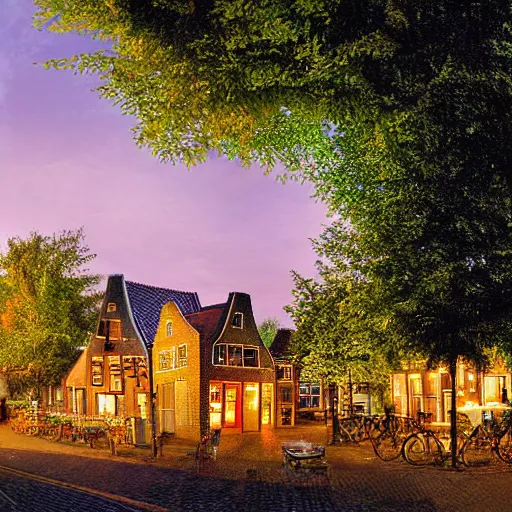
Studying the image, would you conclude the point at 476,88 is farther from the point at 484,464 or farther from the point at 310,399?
the point at 310,399

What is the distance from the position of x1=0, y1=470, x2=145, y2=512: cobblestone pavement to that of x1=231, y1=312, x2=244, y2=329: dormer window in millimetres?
21125

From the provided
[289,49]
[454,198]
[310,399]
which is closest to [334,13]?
[289,49]

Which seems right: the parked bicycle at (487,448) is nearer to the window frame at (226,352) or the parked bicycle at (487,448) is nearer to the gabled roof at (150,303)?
the window frame at (226,352)

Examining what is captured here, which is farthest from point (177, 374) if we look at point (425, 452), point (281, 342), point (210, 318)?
point (425, 452)

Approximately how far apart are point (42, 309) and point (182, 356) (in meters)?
13.7

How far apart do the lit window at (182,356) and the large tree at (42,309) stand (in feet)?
38.8

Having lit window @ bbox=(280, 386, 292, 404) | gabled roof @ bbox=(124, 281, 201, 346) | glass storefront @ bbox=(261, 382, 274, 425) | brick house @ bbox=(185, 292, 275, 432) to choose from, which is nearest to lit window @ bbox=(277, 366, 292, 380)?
lit window @ bbox=(280, 386, 292, 404)

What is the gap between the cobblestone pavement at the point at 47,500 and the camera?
507 inches

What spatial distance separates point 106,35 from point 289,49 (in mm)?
2578

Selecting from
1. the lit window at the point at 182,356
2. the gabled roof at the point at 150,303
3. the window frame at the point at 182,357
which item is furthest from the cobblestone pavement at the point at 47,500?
the gabled roof at the point at 150,303

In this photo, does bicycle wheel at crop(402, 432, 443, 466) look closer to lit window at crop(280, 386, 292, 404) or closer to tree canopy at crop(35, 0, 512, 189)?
tree canopy at crop(35, 0, 512, 189)

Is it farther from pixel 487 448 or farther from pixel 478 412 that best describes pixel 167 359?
pixel 487 448

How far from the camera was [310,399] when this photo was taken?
152 ft

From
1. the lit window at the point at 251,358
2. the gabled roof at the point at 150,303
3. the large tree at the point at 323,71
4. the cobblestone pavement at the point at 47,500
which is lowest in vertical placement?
the cobblestone pavement at the point at 47,500
